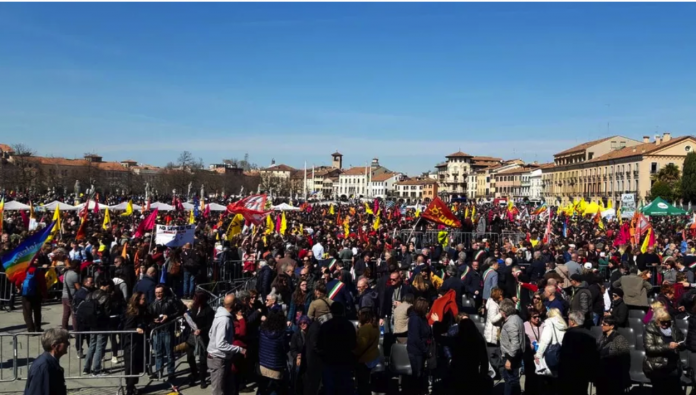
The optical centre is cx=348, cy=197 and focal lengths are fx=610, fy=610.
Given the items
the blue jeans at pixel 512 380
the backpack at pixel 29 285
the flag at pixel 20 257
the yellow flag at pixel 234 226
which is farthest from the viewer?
the yellow flag at pixel 234 226

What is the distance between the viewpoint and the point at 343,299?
9766 millimetres

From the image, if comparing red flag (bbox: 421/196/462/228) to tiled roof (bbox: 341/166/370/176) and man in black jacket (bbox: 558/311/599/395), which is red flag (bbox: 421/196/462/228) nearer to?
man in black jacket (bbox: 558/311/599/395)

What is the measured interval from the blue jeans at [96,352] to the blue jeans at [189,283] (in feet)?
19.5

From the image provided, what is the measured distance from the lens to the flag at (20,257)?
34.7 ft

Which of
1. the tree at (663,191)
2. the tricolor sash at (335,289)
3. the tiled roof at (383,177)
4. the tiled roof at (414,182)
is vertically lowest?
the tricolor sash at (335,289)

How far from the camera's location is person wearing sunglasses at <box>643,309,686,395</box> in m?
7.34

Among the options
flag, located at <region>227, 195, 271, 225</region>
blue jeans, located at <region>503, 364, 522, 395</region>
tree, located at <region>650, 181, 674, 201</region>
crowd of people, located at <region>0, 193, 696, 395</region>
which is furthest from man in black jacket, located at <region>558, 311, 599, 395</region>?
tree, located at <region>650, 181, 674, 201</region>

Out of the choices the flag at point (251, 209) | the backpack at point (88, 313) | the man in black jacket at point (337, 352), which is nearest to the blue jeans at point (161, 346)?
the backpack at point (88, 313)

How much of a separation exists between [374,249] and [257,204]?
4.38m

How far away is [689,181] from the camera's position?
71750mm

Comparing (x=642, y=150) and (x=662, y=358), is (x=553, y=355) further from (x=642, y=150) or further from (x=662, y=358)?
(x=642, y=150)

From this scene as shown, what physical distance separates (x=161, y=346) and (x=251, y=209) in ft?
36.0

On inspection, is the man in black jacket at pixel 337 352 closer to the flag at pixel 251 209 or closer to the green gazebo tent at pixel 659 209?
the flag at pixel 251 209

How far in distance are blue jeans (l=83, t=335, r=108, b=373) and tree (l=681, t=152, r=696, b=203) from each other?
75.4 metres
